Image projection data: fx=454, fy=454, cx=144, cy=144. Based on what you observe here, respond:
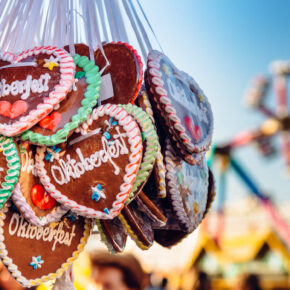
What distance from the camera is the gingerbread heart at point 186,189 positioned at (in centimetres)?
120

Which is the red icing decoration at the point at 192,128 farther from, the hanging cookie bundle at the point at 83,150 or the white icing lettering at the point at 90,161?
the white icing lettering at the point at 90,161

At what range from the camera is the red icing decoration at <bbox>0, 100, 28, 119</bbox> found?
102cm

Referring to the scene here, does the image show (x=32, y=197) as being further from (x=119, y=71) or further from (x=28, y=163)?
(x=119, y=71)

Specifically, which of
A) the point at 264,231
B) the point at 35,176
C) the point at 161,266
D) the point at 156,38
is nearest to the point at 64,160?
the point at 35,176

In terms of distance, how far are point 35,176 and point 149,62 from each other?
17.1 inches

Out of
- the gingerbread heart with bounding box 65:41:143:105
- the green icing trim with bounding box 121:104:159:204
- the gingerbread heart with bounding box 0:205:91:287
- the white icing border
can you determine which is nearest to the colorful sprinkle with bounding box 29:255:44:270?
the gingerbread heart with bounding box 0:205:91:287

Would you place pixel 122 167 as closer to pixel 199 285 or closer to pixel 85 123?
pixel 85 123

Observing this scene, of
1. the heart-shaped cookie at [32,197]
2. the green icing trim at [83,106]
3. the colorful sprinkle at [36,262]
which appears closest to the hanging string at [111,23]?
the green icing trim at [83,106]

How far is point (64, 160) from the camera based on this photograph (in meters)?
1.07

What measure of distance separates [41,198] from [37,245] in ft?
0.43

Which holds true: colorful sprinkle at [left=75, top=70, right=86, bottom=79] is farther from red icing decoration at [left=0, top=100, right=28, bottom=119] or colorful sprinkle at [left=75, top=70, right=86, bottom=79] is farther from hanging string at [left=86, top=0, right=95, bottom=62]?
red icing decoration at [left=0, top=100, right=28, bottom=119]

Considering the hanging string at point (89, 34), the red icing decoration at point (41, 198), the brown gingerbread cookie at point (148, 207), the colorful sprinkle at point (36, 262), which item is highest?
the hanging string at point (89, 34)

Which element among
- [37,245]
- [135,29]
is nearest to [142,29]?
[135,29]

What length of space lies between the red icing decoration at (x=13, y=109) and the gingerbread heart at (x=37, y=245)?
224mm
